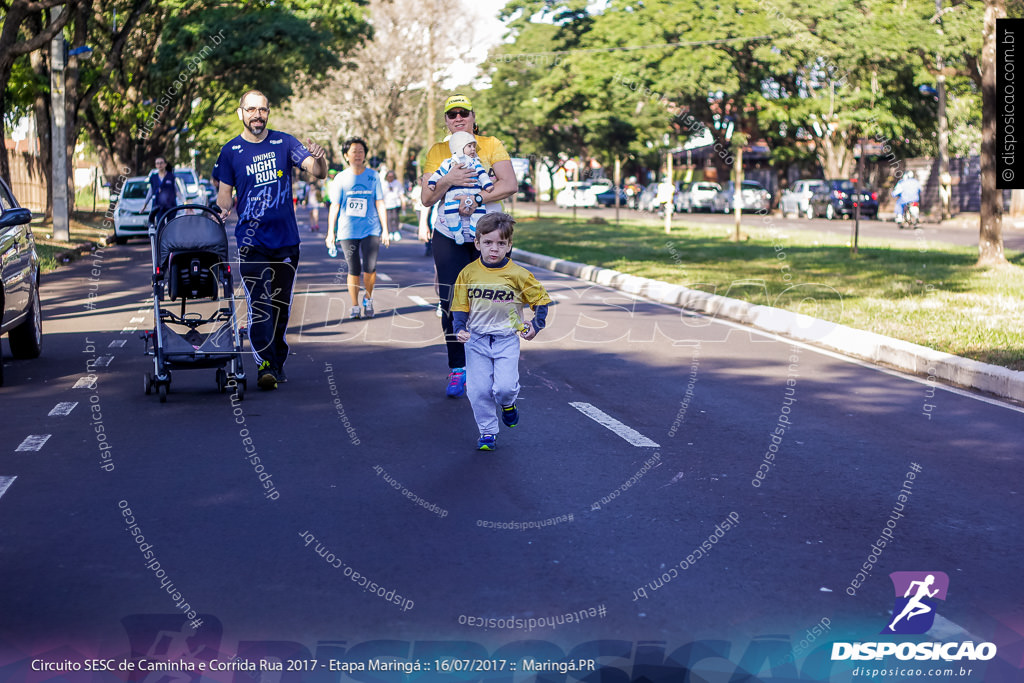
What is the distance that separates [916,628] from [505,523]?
6.27ft

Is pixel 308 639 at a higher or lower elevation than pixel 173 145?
lower

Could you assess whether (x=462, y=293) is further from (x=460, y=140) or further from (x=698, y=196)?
(x=698, y=196)

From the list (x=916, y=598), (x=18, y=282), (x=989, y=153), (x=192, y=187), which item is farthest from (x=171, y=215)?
(x=192, y=187)

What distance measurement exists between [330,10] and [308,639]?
37294 mm

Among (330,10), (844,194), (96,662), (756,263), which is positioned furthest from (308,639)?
(844,194)

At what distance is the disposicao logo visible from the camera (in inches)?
160

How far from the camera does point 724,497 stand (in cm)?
601

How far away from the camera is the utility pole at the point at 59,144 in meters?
27.3

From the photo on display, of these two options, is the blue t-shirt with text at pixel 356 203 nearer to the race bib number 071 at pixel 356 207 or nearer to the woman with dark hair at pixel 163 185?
the race bib number 071 at pixel 356 207

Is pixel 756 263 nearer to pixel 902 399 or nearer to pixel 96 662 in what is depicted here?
pixel 902 399

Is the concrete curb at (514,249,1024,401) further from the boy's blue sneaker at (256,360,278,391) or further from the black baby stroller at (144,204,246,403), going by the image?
the black baby stroller at (144,204,246,403)

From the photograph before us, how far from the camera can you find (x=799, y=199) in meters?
50.1

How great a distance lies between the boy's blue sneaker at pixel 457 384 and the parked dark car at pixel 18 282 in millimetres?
3446

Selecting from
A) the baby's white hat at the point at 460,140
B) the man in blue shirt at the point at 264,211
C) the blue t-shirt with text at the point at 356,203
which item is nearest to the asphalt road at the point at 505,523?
the man in blue shirt at the point at 264,211
